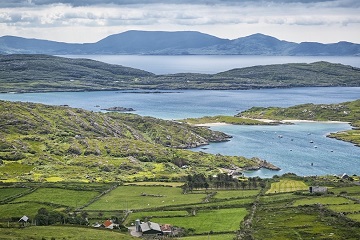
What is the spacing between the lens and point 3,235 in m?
65.0

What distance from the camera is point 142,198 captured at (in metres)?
100

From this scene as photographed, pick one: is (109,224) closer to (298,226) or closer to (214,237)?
(214,237)

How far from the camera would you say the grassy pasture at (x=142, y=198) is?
94481mm

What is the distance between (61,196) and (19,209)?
40.3 feet

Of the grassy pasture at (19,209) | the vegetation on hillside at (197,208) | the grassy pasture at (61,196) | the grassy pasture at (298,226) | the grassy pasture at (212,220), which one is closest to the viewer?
the grassy pasture at (298,226)

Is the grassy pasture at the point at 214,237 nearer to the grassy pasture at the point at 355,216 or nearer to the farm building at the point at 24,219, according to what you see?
the grassy pasture at the point at 355,216

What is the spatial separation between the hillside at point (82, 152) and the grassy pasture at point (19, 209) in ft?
81.6

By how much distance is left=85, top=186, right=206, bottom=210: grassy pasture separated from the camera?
94.5 meters

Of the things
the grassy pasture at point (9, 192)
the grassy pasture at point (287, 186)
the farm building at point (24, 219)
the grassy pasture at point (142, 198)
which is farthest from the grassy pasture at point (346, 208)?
the grassy pasture at point (9, 192)

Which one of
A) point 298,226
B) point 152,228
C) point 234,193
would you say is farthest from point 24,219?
point 234,193

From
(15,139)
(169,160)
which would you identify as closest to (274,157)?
(169,160)

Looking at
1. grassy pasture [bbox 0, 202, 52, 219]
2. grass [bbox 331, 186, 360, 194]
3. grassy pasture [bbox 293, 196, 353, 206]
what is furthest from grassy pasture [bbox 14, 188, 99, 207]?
grass [bbox 331, 186, 360, 194]

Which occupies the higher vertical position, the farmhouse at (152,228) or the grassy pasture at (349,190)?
the farmhouse at (152,228)

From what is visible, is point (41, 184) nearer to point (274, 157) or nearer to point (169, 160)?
point (169, 160)
